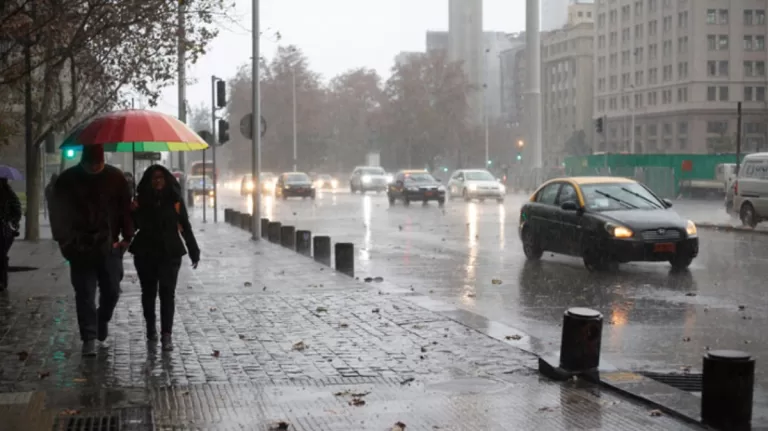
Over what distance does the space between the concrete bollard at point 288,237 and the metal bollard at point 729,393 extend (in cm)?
1607

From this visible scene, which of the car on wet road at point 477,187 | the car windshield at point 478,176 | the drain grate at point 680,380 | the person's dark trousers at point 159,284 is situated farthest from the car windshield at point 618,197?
the car windshield at point 478,176

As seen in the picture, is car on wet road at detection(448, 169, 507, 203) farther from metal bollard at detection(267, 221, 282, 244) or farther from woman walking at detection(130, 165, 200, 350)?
woman walking at detection(130, 165, 200, 350)

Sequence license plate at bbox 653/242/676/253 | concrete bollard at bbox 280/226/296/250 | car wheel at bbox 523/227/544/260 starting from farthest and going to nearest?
concrete bollard at bbox 280/226/296/250 → car wheel at bbox 523/227/544/260 → license plate at bbox 653/242/676/253

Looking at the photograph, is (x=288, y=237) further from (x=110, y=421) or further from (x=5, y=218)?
(x=110, y=421)

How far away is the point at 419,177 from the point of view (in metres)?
50.4

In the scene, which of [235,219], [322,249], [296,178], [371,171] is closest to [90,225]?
[322,249]

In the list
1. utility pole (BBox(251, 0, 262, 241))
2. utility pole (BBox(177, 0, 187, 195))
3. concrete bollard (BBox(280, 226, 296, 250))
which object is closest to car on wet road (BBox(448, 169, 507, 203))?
utility pole (BBox(177, 0, 187, 195))

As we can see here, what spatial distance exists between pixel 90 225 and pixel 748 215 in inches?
870

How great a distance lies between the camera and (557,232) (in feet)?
60.2

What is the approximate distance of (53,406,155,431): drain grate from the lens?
257 inches

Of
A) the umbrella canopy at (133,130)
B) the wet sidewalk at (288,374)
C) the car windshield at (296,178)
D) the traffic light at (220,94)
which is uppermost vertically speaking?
the traffic light at (220,94)

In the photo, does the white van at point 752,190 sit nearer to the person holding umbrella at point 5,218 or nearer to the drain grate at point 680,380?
the person holding umbrella at point 5,218

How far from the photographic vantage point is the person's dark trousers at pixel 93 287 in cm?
926

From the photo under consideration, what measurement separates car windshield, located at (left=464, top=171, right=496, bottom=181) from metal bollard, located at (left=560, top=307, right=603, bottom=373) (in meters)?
45.1
